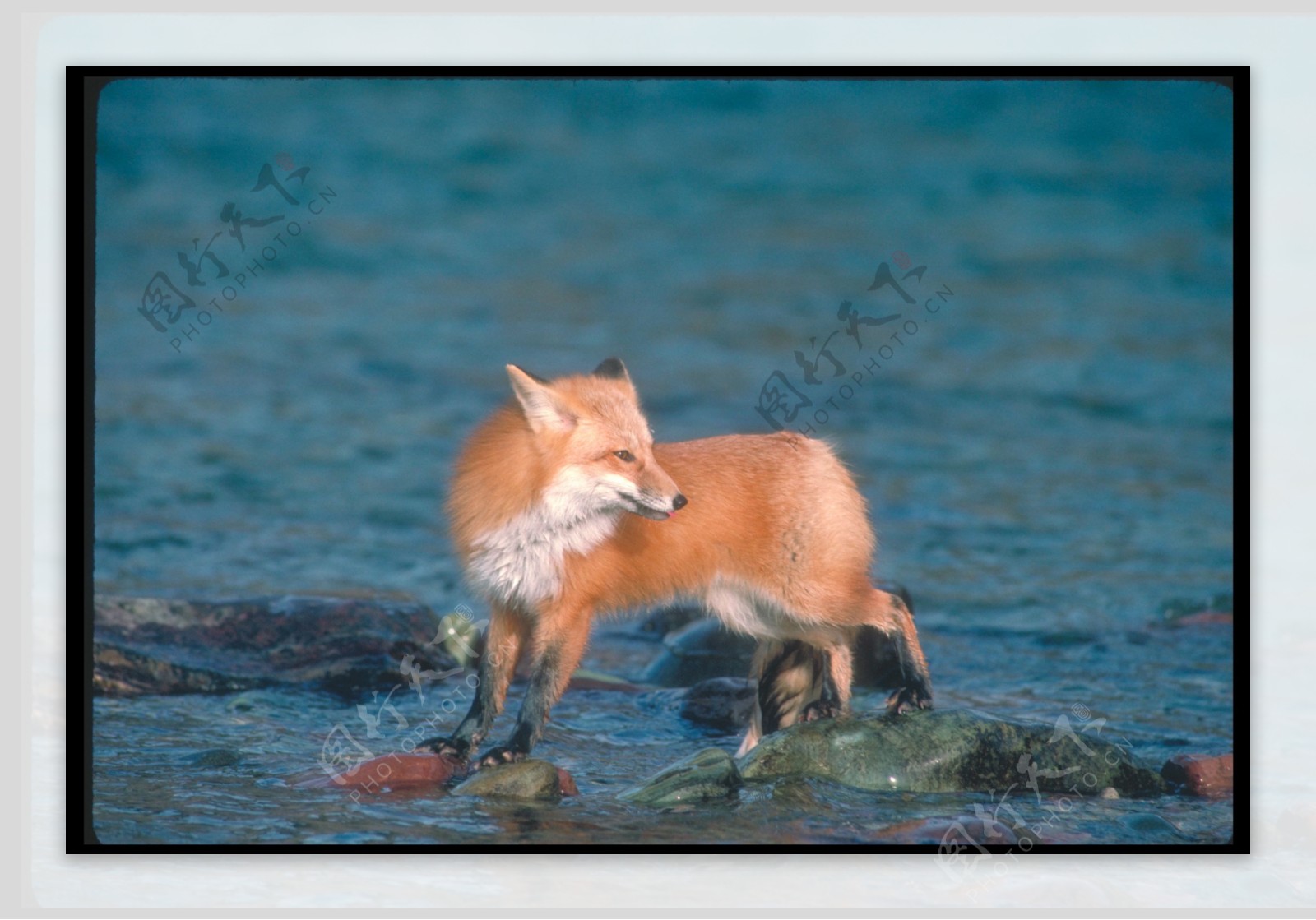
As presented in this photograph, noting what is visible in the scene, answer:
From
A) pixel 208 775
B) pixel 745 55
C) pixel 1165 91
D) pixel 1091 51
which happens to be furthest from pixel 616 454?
pixel 1165 91

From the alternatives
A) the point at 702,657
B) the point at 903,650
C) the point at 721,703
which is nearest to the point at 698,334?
the point at 702,657

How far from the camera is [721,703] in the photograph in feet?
16.5

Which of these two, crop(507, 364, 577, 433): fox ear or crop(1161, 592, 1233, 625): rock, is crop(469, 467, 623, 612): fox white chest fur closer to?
crop(507, 364, 577, 433): fox ear

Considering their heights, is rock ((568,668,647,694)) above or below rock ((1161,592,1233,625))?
below

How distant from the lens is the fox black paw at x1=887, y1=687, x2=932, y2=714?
4578mm

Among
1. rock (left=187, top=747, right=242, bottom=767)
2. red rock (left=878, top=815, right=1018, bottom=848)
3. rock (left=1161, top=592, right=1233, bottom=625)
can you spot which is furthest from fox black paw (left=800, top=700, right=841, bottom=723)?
rock (left=187, top=747, right=242, bottom=767)

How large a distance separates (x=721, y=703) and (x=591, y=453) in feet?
4.14

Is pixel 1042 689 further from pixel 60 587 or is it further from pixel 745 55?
pixel 60 587

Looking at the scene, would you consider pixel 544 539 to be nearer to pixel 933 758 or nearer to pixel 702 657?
pixel 702 657

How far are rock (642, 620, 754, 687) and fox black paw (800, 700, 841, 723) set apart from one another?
52 cm

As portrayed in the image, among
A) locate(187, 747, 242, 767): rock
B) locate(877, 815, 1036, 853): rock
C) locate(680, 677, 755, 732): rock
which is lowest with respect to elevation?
locate(877, 815, 1036, 853): rock

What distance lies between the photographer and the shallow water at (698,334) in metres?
5.25

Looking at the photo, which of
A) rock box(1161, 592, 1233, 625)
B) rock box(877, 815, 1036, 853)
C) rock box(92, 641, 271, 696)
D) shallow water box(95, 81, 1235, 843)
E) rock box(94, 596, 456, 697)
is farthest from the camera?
rock box(1161, 592, 1233, 625)

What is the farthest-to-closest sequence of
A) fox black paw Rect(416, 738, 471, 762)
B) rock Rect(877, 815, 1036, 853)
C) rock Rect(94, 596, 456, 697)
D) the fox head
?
rock Rect(94, 596, 456, 697), fox black paw Rect(416, 738, 471, 762), rock Rect(877, 815, 1036, 853), the fox head
